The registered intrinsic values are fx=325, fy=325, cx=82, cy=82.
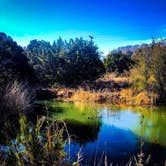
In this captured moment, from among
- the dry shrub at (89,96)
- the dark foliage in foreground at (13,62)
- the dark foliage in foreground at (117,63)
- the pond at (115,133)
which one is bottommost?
the pond at (115,133)

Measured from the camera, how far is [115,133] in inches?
561

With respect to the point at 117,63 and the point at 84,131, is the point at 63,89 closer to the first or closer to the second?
the point at 117,63

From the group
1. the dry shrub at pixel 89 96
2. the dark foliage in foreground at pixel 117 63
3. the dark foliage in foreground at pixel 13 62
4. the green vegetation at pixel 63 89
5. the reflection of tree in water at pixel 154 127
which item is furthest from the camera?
the dark foliage in foreground at pixel 117 63

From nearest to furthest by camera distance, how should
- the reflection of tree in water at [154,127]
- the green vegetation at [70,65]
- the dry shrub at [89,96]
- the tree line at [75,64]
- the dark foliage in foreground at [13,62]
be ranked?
the reflection of tree in water at [154,127]
the dark foliage in foreground at [13,62]
the tree line at [75,64]
the dry shrub at [89,96]
the green vegetation at [70,65]

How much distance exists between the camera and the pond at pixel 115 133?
10.6 meters

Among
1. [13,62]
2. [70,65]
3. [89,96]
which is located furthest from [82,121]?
[70,65]

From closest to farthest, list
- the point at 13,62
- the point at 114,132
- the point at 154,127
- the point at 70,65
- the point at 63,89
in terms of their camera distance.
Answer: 1. the point at 114,132
2. the point at 154,127
3. the point at 13,62
4. the point at 63,89
5. the point at 70,65

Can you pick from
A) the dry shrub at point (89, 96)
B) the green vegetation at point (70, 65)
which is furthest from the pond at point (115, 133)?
the green vegetation at point (70, 65)

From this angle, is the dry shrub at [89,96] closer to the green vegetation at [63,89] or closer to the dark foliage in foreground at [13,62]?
the green vegetation at [63,89]

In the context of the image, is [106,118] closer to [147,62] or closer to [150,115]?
[150,115]

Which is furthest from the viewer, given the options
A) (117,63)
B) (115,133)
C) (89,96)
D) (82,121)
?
(117,63)

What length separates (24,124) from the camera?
322 cm

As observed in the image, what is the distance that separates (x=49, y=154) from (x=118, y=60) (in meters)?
43.3

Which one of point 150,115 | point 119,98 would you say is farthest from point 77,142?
point 119,98
